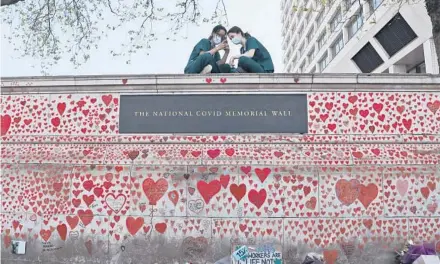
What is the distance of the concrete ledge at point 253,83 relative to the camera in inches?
245

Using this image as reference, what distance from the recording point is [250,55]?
7.12 m

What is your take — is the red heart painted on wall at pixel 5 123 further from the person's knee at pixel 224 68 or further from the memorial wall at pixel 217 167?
the person's knee at pixel 224 68

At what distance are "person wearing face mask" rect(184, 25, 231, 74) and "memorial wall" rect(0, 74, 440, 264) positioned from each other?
75 cm

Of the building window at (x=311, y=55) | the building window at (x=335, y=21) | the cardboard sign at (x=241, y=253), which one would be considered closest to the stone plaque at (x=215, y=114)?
the cardboard sign at (x=241, y=253)

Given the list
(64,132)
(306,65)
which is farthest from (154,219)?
(306,65)

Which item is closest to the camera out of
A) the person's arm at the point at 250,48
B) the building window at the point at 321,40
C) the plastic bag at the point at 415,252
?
the plastic bag at the point at 415,252

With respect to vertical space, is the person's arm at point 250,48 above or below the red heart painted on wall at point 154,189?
above

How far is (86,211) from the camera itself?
5727mm

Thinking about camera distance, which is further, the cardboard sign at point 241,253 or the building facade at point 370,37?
the building facade at point 370,37

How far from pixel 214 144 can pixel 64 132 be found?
247 cm

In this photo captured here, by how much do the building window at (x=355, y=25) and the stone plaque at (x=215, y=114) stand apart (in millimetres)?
23810

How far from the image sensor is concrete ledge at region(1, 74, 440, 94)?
20.5 feet

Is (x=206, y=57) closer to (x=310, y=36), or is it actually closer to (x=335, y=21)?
(x=335, y=21)

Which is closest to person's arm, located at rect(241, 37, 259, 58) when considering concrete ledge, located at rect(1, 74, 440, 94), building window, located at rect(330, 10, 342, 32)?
concrete ledge, located at rect(1, 74, 440, 94)
